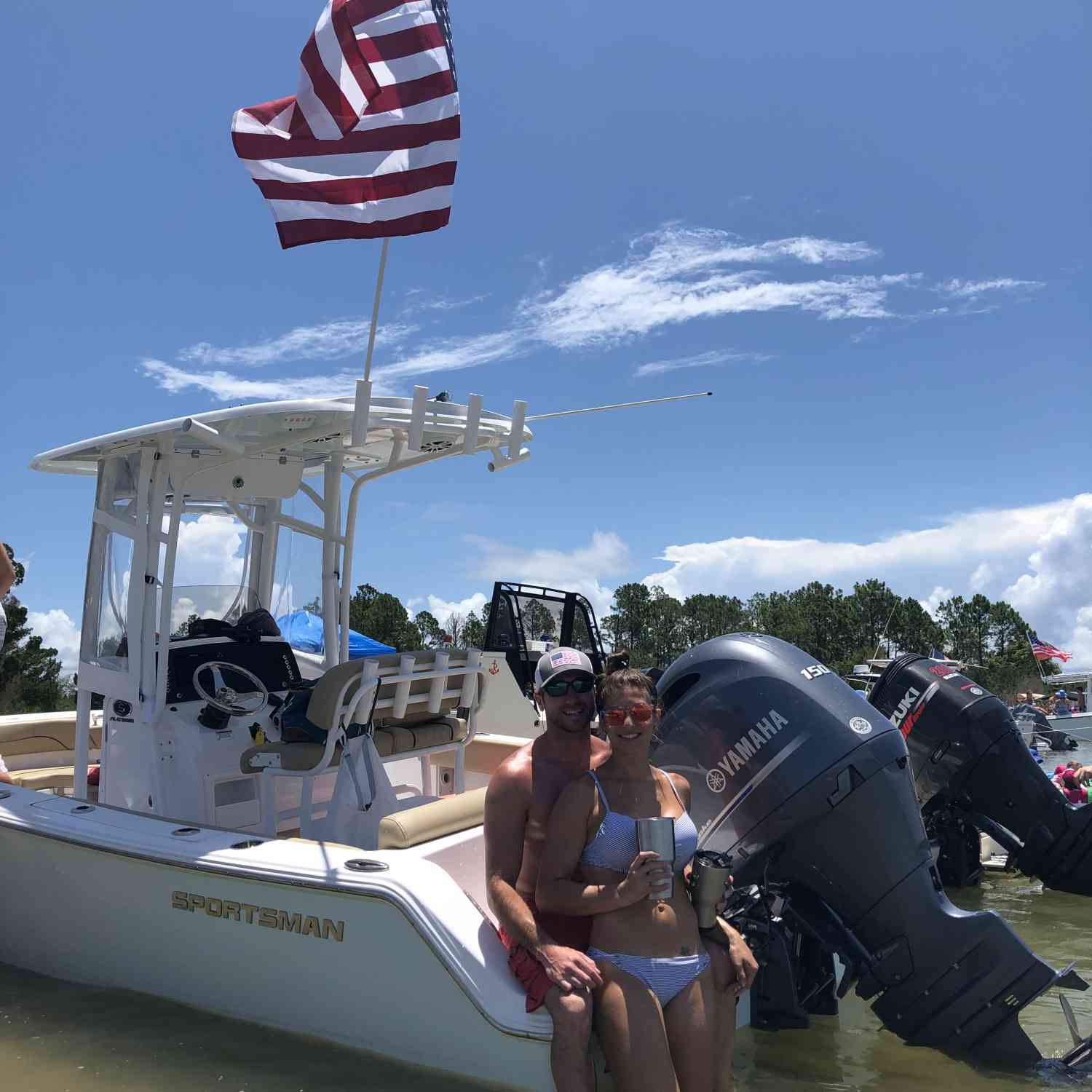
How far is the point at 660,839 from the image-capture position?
109 inches

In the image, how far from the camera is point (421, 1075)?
3297 millimetres

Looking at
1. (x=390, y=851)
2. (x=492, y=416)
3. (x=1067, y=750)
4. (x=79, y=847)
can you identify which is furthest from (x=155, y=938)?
(x=1067, y=750)

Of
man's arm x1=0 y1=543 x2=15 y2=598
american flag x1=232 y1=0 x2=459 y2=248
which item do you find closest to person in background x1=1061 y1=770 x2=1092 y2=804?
american flag x1=232 y1=0 x2=459 y2=248

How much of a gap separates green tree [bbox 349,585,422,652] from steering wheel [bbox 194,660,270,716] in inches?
1395

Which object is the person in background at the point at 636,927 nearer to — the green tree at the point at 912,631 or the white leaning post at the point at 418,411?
the white leaning post at the point at 418,411

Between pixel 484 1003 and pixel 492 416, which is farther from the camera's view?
pixel 492 416

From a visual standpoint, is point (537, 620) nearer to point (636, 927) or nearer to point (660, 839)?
point (636, 927)

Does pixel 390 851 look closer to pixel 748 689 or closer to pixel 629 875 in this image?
pixel 629 875

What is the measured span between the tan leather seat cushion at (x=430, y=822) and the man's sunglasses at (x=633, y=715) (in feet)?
3.07

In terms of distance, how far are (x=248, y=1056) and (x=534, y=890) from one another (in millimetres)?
1424

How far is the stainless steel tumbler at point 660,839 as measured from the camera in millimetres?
2762

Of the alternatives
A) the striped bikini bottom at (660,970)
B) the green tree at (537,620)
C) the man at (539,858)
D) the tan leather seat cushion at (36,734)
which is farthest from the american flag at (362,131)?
the green tree at (537,620)

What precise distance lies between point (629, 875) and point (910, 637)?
64.1m

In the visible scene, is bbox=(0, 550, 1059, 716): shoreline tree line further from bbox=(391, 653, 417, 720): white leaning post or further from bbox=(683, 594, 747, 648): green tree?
bbox=(391, 653, 417, 720): white leaning post
